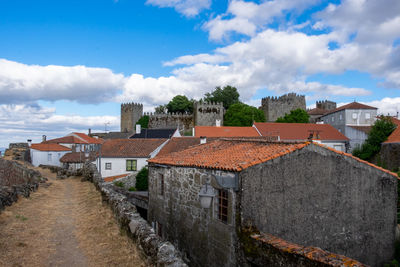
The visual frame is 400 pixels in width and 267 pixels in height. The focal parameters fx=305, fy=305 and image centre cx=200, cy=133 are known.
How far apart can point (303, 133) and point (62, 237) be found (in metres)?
38.1

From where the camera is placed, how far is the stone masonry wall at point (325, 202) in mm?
8805

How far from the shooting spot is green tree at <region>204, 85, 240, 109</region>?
249 feet

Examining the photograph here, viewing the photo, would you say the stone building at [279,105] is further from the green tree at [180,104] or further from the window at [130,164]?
the window at [130,164]

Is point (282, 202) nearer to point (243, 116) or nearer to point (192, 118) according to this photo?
point (243, 116)

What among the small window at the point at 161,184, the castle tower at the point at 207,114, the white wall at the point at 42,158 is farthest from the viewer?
the castle tower at the point at 207,114

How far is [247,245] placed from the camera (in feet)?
27.4

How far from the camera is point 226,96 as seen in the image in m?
76.2

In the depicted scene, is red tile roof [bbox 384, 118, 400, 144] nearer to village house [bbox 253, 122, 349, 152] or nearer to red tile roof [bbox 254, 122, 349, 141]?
village house [bbox 253, 122, 349, 152]

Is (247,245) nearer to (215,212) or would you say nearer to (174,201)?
(215,212)

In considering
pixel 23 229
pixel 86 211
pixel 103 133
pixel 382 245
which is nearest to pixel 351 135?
pixel 382 245

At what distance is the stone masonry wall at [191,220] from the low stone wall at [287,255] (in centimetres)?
97

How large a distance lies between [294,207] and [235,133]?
3472 cm

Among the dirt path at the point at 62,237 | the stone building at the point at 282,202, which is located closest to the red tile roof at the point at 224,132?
the stone building at the point at 282,202

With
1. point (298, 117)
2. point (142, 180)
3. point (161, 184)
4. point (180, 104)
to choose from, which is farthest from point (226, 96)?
point (161, 184)
